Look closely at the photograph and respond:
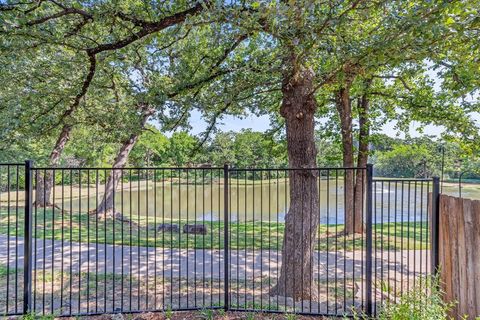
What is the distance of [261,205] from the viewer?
3.63 meters

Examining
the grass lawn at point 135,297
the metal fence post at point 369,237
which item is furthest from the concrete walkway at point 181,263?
the metal fence post at point 369,237

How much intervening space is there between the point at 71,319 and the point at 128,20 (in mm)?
3414

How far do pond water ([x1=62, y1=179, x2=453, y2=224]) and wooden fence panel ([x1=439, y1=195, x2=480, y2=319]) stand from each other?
0.31 metres

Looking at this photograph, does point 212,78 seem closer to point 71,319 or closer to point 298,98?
point 298,98

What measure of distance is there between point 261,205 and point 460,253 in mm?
2033

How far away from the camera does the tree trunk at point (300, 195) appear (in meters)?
3.67

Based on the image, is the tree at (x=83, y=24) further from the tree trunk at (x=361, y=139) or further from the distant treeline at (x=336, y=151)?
the tree trunk at (x=361, y=139)

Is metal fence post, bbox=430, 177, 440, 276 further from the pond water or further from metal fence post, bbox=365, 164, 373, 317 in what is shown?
metal fence post, bbox=365, 164, 373, 317

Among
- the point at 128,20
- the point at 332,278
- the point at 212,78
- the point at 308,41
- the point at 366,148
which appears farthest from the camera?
the point at 366,148

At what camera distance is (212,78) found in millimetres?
4008

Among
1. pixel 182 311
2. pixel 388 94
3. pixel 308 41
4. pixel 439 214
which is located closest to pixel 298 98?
pixel 308 41

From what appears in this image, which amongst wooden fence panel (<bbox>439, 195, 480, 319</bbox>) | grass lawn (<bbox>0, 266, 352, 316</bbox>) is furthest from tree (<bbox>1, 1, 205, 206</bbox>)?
wooden fence panel (<bbox>439, 195, 480, 319</bbox>)

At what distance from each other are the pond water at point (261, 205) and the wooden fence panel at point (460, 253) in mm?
314

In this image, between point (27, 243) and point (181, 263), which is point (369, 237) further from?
point (27, 243)
